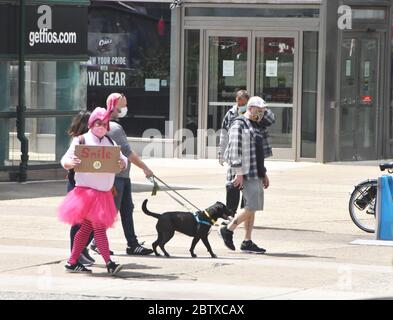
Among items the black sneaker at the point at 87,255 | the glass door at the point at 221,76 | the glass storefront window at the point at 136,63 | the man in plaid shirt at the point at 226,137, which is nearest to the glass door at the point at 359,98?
the glass door at the point at 221,76

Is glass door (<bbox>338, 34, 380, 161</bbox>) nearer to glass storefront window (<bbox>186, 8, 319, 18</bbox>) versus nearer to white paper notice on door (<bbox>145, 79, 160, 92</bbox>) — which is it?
glass storefront window (<bbox>186, 8, 319, 18</bbox>)

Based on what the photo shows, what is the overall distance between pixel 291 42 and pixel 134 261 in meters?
13.0

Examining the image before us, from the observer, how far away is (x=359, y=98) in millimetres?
25797

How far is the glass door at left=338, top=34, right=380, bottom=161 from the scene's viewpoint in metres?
25.5

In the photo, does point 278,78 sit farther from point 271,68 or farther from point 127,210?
point 127,210

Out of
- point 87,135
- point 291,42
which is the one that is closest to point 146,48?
point 291,42

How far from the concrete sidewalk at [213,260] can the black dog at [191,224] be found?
236 mm

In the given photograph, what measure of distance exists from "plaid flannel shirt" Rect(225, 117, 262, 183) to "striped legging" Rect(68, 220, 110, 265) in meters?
2.31

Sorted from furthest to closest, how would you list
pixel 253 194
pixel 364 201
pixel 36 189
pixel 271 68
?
pixel 271 68 → pixel 36 189 → pixel 364 201 → pixel 253 194

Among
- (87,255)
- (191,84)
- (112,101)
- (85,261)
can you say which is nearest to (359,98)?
(191,84)

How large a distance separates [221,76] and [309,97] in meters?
1.99

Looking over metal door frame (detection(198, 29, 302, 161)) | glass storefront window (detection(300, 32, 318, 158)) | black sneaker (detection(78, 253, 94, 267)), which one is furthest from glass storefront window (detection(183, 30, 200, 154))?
black sneaker (detection(78, 253, 94, 267))

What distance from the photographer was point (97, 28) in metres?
26.1

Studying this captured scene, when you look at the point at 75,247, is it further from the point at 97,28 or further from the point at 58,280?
the point at 97,28
